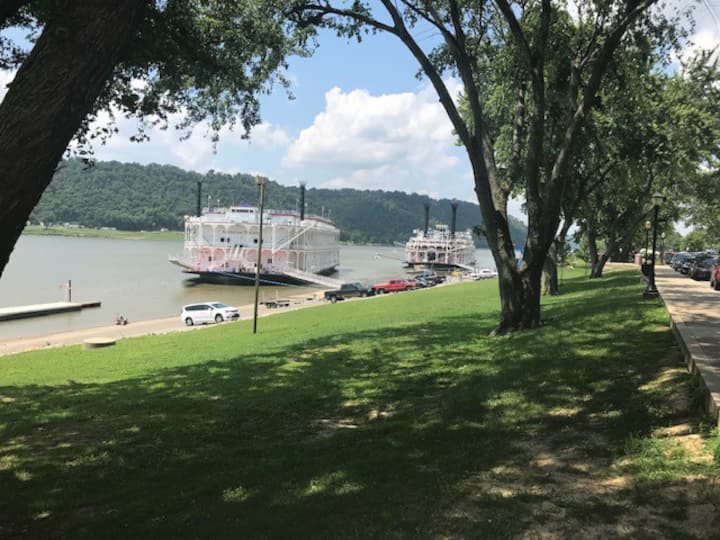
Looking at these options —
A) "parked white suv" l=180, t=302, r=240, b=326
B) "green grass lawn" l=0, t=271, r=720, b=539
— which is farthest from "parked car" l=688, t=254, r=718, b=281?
"parked white suv" l=180, t=302, r=240, b=326

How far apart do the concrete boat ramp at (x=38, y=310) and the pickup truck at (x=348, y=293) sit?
1844 centimetres

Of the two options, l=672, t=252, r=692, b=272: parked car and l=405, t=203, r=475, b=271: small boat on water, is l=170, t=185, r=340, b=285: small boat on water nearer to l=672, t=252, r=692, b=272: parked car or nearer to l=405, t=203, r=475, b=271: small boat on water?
l=672, t=252, r=692, b=272: parked car

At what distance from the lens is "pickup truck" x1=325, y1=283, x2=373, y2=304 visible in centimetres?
4625

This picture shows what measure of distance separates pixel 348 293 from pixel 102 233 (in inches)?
4715

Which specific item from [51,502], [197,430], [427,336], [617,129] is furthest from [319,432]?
[617,129]

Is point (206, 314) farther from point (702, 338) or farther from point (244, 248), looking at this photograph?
point (244, 248)

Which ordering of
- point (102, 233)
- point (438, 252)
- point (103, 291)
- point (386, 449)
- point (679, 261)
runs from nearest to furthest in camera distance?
1. point (386, 449)
2. point (679, 261)
3. point (103, 291)
4. point (438, 252)
5. point (102, 233)

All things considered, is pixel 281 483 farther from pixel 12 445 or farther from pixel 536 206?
pixel 536 206

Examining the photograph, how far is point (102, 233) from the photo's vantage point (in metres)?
146

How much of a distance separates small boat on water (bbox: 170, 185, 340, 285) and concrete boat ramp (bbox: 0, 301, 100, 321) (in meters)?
22.8

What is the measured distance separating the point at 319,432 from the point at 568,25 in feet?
41.8

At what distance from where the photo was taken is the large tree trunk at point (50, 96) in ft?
10.2

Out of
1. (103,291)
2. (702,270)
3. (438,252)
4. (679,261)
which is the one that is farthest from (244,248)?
(438,252)

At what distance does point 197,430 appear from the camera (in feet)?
20.4
